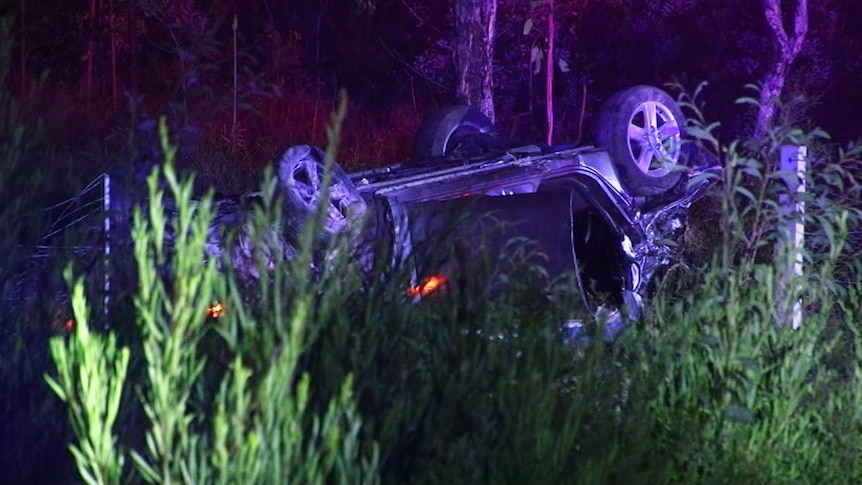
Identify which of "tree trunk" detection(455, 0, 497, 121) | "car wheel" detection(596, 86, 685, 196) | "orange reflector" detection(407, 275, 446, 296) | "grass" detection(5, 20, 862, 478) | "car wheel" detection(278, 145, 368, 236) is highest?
"tree trunk" detection(455, 0, 497, 121)

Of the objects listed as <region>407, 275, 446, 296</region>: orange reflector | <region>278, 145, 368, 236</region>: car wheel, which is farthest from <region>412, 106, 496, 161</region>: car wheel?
<region>407, 275, 446, 296</region>: orange reflector

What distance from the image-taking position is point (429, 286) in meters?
4.73

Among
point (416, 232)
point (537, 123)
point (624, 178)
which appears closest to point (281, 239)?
point (416, 232)

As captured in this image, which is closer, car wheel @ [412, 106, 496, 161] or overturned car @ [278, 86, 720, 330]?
overturned car @ [278, 86, 720, 330]

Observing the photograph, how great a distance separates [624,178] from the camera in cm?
919

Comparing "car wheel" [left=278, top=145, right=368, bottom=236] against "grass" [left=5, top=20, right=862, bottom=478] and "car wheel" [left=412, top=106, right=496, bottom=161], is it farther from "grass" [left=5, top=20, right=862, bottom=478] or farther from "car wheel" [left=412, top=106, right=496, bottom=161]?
"car wheel" [left=412, top=106, right=496, bottom=161]

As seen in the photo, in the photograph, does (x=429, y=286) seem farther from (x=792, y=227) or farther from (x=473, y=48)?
(x=473, y=48)

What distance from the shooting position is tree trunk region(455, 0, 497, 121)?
59.4ft

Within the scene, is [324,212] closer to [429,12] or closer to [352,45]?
[429,12]

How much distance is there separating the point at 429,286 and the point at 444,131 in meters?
4.84

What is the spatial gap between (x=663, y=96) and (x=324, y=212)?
591 cm

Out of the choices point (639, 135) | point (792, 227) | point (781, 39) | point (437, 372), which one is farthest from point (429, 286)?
point (781, 39)

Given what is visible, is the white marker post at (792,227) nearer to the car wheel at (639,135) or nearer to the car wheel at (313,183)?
the car wheel at (313,183)

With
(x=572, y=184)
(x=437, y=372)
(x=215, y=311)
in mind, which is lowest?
(x=437, y=372)
